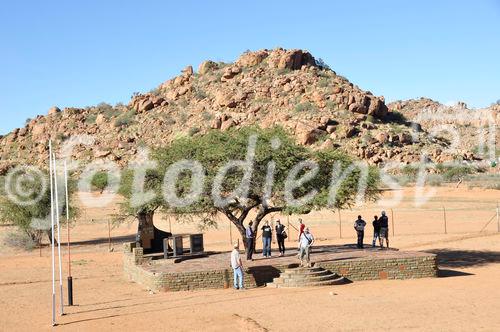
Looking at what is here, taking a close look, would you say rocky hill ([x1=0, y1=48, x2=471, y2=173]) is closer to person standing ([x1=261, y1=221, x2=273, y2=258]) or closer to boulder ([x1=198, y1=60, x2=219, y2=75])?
boulder ([x1=198, y1=60, x2=219, y2=75])

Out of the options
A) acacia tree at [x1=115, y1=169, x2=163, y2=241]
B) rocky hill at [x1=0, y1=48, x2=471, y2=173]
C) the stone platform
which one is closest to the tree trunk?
acacia tree at [x1=115, y1=169, x2=163, y2=241]

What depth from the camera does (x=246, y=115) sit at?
84.9m

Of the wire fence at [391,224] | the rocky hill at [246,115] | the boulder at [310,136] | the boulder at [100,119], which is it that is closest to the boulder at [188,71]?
the rocky hill at [246,115]

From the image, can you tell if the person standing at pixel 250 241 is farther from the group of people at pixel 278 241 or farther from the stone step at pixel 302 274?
the stone step at pixel 302 274

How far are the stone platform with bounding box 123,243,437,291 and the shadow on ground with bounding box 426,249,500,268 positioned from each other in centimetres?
324

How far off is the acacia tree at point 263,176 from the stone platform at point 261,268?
7.00ft

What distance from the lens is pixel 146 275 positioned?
23.2 m

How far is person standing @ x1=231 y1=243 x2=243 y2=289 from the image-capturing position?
829 inches

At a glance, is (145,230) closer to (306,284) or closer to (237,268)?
(237,268)

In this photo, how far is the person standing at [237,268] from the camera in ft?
A: 69.1

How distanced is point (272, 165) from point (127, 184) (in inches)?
364

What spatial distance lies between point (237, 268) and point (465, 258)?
509 inches

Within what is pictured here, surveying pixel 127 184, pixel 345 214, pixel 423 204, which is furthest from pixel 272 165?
pixel 423 204

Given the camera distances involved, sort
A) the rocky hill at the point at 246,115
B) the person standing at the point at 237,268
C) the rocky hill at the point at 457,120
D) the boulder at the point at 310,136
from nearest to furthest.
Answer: the person standing at the point at 237,268, the boulder at the point at 310,136, the rocky hill at the point at 246,115, the rocky hill at the point at 457,120
